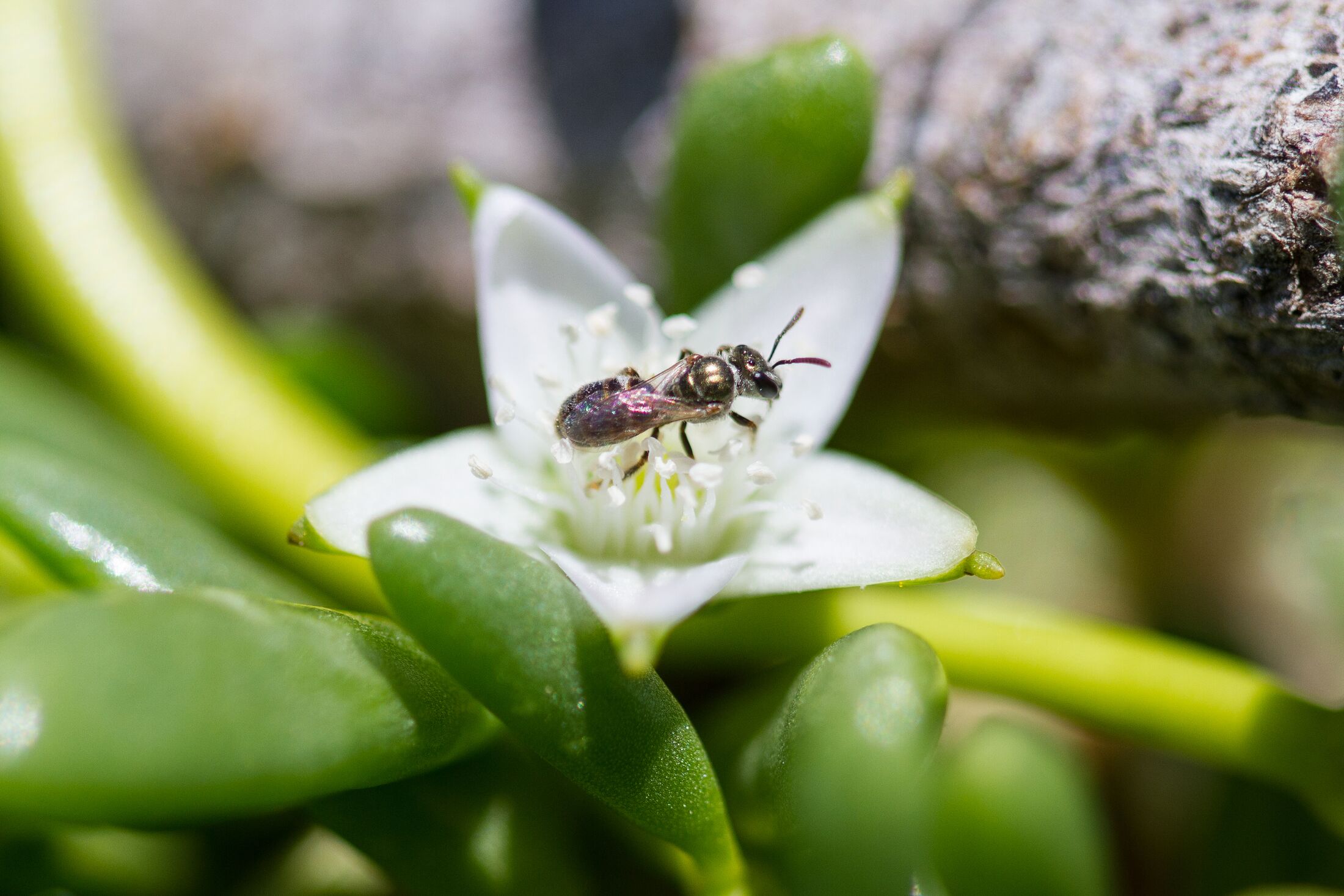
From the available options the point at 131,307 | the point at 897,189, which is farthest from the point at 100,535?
the point at 897,189

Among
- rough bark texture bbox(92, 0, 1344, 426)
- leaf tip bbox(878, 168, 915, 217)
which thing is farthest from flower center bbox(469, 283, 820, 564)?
rough bark texture bbox(92, 0, 1344, 426)

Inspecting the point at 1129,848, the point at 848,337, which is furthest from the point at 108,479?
the point at 1129,848

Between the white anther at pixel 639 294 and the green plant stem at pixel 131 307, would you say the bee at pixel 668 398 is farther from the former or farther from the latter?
the green plant stem at pixel 131 307

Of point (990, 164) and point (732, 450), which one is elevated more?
point (990, 164)

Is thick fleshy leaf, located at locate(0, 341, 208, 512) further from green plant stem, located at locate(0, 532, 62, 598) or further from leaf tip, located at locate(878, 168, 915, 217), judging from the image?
leaf tip, located at locate(878, 168, 915, 217)

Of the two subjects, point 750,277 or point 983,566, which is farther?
point 750,277

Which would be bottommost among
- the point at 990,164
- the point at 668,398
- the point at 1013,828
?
the point at 1013,828

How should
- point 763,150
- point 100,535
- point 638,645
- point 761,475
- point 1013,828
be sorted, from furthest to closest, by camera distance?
point 763,150, point 761,475, point 1013,828, point 100,535, point 638,645

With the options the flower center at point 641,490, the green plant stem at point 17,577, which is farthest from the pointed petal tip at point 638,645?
the green plant stem at point 17,577

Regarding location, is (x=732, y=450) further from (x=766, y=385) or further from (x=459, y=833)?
(x=459, y=833)
